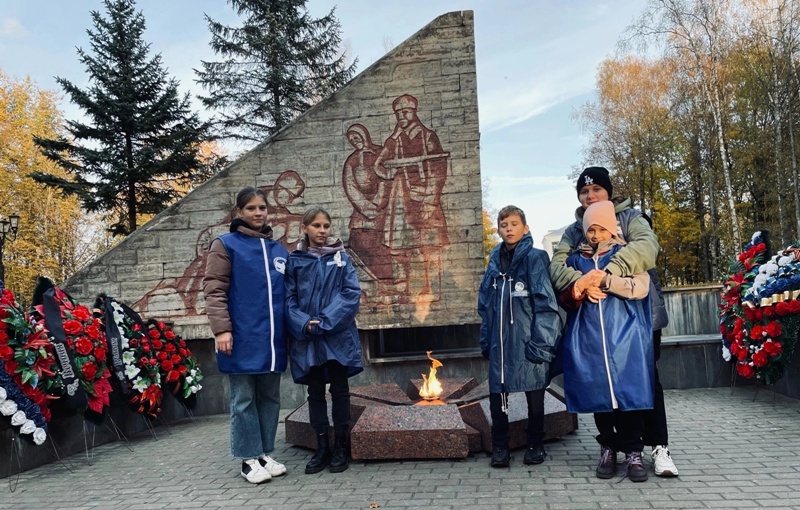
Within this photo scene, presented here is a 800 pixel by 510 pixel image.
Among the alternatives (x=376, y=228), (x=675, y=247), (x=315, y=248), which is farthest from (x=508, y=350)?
(x=675, y=247)

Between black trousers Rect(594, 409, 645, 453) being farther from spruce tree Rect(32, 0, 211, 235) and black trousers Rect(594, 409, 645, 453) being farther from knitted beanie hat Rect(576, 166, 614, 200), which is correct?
spruce tree Rect(32, 0, 211, 235)

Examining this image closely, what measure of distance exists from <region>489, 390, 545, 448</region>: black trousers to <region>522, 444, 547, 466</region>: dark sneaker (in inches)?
1.2

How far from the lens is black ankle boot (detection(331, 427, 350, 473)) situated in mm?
4422

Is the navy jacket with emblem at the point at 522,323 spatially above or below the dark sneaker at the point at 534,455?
above

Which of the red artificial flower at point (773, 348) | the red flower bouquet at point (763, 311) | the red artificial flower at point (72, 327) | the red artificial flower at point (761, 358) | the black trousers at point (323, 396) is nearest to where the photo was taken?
the black trousers at point (323, 396)

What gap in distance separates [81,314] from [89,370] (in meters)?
0.56

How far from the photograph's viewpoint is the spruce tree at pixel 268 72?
2064 centimetres

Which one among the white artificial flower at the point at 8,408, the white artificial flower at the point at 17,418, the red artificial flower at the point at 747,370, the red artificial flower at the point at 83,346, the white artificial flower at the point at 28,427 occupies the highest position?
the red artificial flower at the point at 83,346

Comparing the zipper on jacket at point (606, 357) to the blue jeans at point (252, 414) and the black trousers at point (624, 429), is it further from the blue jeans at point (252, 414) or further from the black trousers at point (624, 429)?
the blue jeans at point (252, 414)

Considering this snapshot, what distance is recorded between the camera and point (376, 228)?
779 centimetres

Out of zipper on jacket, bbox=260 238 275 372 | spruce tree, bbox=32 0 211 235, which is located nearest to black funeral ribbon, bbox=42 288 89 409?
zipper on jacket, bbox=260 238 275 372

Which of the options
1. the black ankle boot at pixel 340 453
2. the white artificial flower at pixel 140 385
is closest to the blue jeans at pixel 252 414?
the black ankle boot at pixel 340 453

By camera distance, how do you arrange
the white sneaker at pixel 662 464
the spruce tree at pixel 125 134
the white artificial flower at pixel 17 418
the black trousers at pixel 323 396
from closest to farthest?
the white sneaker at pixel 662 464, the black trousers at pixel 323 396, the white artificial flower at pixel 17 418, the spruce tree at pixel 125 134

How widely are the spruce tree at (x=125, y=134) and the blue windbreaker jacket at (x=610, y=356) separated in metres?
17.5
